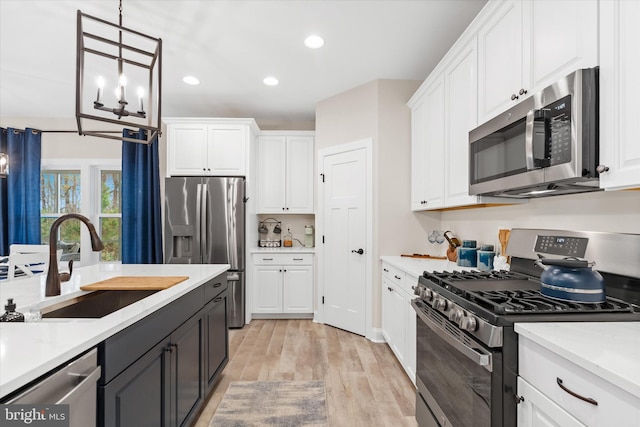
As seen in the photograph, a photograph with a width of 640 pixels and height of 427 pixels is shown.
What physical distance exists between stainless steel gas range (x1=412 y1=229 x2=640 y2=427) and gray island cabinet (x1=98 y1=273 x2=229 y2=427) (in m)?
1.29

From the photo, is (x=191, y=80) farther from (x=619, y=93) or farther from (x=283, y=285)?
(x=619, y=93)

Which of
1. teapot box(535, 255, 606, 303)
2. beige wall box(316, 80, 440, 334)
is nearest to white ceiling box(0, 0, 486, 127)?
beige wall box(316, 80, 440, 334)

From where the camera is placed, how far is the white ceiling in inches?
89.8

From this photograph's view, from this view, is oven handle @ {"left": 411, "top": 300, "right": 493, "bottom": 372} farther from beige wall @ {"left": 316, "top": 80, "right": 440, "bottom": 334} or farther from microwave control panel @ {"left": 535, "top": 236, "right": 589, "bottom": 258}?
beige wall @ {"left": 316, "top": 80, "right": 440, "bottom": 334}

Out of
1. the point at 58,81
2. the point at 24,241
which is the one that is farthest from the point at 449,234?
the point at 24,241

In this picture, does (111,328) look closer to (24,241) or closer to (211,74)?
(211,74)

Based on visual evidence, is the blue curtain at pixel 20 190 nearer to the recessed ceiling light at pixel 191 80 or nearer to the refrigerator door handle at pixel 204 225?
the refrigerator door handle at pixel 204 225

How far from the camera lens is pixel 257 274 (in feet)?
13.4

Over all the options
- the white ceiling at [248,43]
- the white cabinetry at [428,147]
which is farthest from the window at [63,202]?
the white cabinetry at [428,147]

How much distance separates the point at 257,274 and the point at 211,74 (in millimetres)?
2374

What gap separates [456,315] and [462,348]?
5.3 inches

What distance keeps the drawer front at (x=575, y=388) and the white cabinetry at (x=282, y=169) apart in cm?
352

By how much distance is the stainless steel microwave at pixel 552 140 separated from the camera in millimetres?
1186

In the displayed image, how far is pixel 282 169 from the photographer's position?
442 cm
